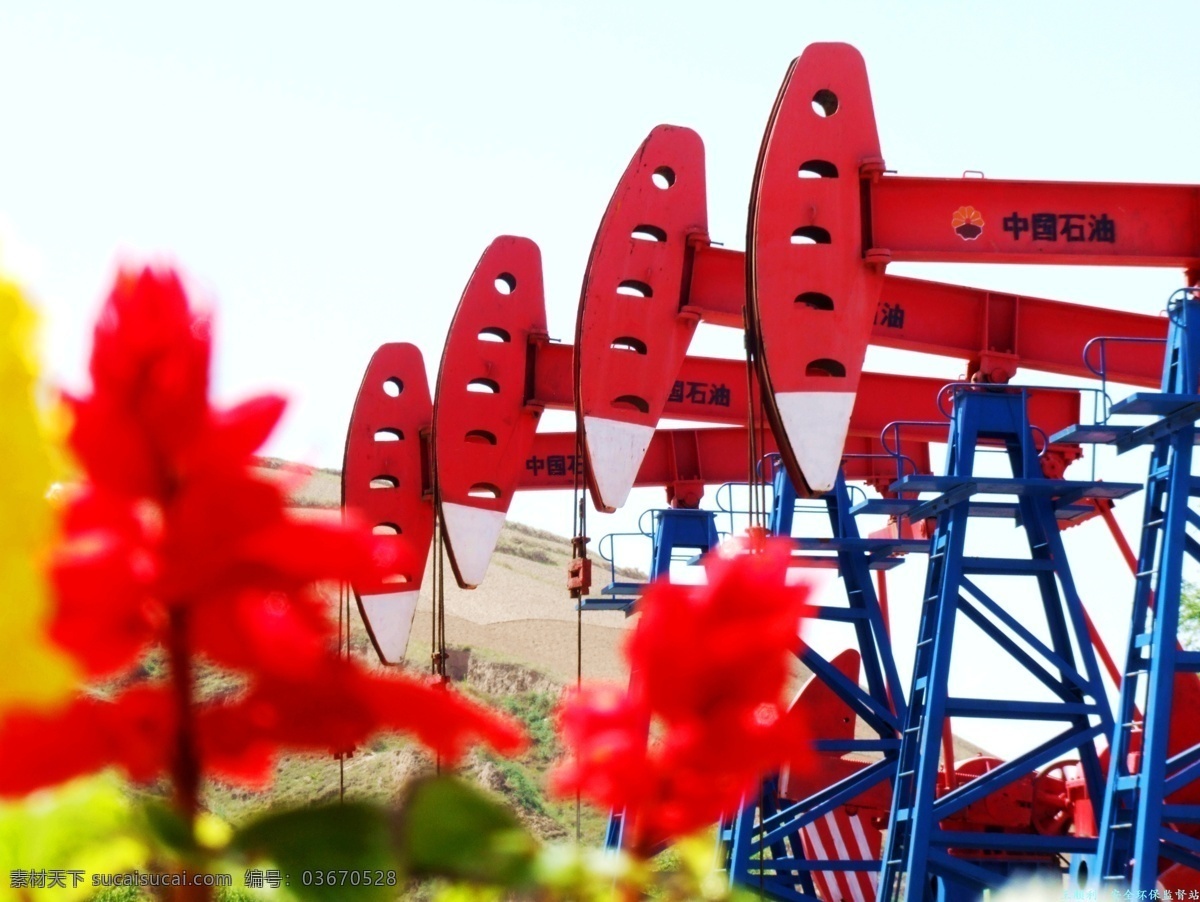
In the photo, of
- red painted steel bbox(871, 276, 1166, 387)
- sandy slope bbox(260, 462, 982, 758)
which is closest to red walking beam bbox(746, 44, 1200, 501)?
red painted steel bbox(871, 276, 1166, 387)

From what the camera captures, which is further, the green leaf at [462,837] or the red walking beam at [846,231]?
the red walking beam at [846,231]

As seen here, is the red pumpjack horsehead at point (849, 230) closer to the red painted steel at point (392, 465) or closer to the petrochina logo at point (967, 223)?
the petrochina logo at point (967, 223)

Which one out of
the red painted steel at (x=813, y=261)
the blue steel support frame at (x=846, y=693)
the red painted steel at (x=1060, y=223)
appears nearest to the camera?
the red painted steel at (x=813, y=261)

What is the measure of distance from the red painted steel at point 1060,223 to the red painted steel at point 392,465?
25.9 ft

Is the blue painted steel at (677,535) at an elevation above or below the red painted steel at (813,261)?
below

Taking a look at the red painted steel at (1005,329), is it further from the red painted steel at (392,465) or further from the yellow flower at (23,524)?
the yellow flower at (23,524)

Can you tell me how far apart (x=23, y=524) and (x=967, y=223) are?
10.0 meters

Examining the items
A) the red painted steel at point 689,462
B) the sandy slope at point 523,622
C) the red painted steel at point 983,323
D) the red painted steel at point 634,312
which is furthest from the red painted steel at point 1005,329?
the sandy slope at point 523,622

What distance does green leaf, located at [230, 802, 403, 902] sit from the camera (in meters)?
0.64

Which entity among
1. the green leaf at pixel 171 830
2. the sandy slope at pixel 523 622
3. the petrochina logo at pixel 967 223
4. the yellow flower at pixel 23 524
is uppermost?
the petrochina logo at pixel 967 223

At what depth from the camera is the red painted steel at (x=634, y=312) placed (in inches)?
489

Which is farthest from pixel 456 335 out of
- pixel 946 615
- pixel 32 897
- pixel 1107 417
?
pixel 32 897

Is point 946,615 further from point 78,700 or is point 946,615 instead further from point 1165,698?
point 78,700

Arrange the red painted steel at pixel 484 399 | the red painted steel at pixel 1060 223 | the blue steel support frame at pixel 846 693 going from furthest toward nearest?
the red painted steel at pixel 484 399 → the blue steel support frame at pixel 846 693 → the red painted steel at pixel 1060 223
